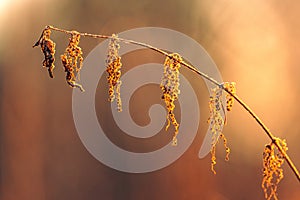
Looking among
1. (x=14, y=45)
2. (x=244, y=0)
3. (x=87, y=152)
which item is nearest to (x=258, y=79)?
(x=244, y=0)

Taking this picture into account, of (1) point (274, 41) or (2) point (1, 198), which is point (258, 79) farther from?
(2) point (1, 198)

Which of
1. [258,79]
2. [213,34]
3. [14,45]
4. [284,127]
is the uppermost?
[14,45]

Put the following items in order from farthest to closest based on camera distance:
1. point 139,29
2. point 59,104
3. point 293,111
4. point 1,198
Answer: point 1,198
point 59,104
point 139,29
point 293,111

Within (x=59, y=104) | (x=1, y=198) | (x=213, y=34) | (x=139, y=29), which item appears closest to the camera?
(x=213, y=34)

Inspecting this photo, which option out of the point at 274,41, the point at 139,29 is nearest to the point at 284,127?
the point at 274,41

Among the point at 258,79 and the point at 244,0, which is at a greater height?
the point at 244,0

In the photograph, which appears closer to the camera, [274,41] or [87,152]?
[274,41]
